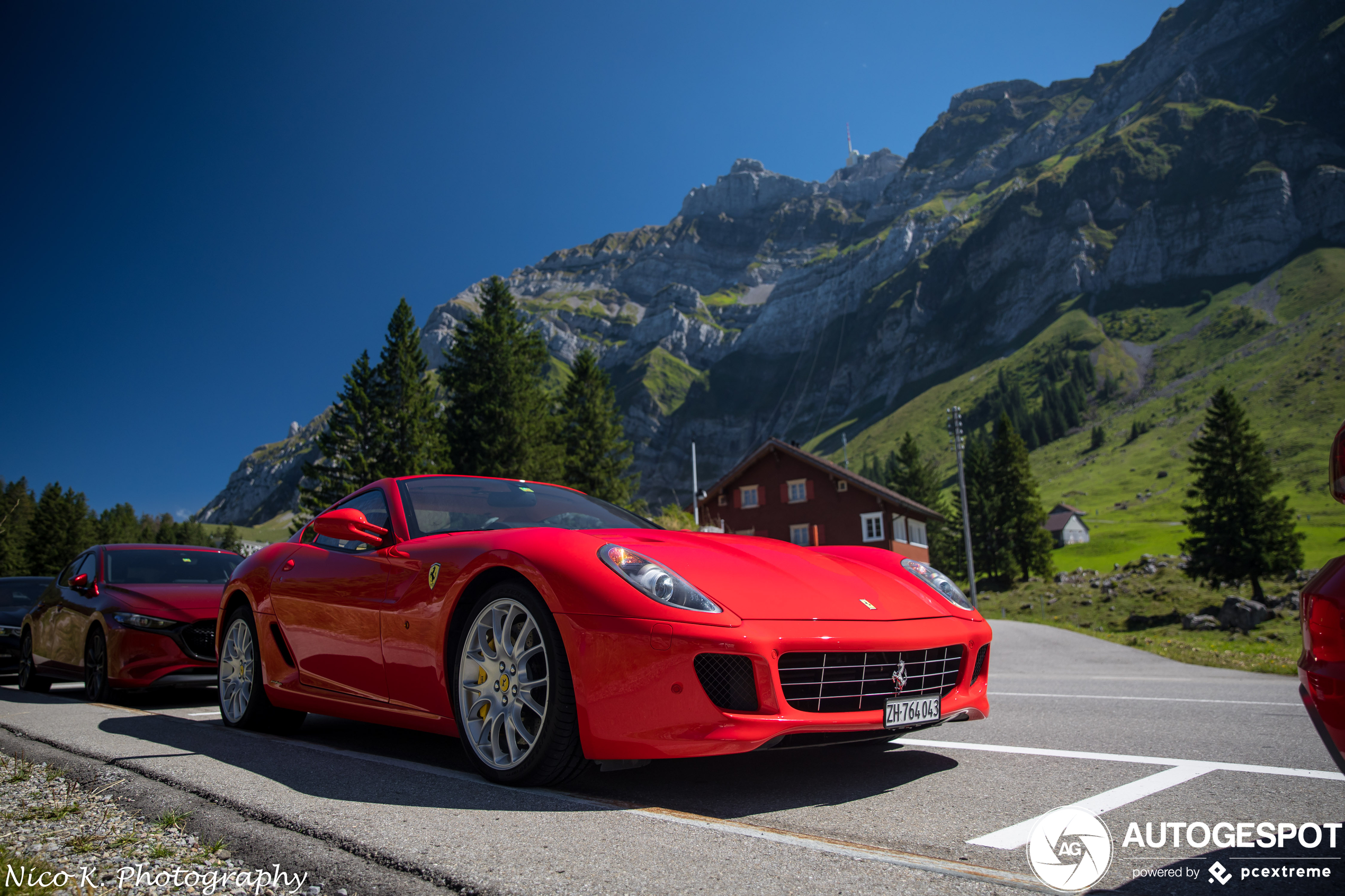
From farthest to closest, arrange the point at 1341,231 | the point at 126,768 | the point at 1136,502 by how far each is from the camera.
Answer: the point at 1341,231 → the point at 1136,502 → the point at 126,768

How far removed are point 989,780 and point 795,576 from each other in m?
1.08

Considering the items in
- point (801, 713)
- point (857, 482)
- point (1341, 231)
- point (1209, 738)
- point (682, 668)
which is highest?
point (1341, 231)

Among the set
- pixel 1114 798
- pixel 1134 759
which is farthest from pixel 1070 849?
pixel 1134 759

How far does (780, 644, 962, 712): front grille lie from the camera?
2.80 metres

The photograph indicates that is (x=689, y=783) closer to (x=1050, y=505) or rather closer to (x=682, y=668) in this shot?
(x=682, y=668)

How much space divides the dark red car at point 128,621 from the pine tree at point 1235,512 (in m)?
53.2

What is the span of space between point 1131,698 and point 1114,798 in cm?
385

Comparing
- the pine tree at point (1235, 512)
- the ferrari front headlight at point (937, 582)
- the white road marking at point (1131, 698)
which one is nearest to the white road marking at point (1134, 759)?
the ferrari front headlight at point (937, 582)

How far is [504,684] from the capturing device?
3.10m

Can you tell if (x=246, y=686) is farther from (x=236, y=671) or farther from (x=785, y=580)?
(x=785, y=580)

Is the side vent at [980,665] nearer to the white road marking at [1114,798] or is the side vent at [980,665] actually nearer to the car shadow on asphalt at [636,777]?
the car shadow on asphalt at [636,777]

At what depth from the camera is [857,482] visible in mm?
44688

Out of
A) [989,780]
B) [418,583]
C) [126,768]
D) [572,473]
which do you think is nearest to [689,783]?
[989,780]

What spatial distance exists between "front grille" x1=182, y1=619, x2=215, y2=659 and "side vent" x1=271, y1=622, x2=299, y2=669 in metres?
2.61
